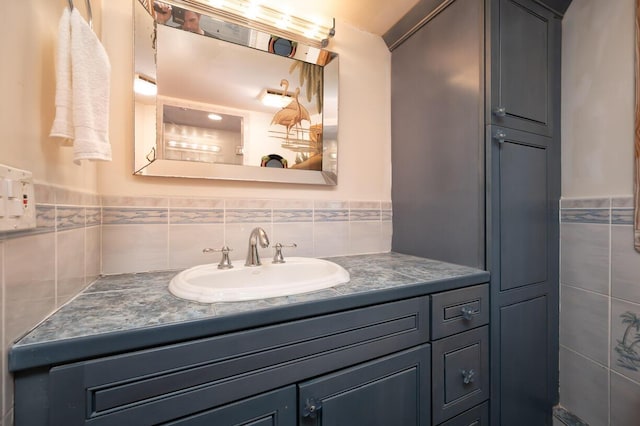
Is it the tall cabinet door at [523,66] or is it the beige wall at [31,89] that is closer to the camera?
the beige wall at [31,89]

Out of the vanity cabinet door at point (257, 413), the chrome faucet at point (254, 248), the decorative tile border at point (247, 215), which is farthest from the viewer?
the decorative tile border at point (247, 215)

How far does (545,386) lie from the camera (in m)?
1.19

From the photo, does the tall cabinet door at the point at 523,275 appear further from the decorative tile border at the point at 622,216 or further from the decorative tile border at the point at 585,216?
the decorative tile border at the point at 622,216

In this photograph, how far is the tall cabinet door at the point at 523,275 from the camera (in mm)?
1041

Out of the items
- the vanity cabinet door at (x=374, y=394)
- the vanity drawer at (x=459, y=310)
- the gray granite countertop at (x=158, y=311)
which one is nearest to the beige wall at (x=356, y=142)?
the gray granite countertop at (x=158, y=311)

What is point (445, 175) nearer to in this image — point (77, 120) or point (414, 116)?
point (414, 116)

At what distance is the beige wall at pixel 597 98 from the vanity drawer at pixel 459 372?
0.86m

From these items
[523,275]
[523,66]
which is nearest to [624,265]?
[523,275]

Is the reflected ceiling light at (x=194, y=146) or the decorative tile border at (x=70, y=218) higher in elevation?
the reflected ceiling light at (x=194, y=146)

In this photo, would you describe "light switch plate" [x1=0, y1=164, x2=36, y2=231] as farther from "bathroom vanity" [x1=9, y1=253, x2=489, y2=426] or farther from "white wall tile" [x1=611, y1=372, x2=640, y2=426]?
"white wall tile" [x1=611, y1=372, x2=640, y2=426]

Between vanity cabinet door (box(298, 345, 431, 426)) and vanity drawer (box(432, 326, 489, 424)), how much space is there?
47mm

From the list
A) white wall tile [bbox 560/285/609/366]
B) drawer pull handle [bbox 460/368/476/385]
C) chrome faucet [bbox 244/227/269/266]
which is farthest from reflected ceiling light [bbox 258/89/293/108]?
white wall tile [bbox 560/285/609/366]

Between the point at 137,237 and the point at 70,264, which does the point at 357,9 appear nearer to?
the point at 137,237

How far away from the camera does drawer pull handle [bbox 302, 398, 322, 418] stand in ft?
2.17
